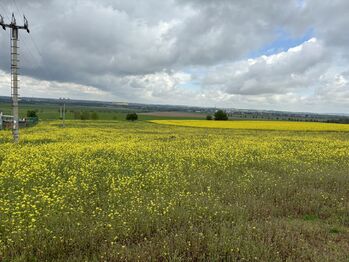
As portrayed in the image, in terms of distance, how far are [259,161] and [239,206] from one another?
8479mm

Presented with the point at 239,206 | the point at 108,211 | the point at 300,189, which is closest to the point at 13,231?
the point at 108,211

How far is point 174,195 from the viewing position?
31.8 ft

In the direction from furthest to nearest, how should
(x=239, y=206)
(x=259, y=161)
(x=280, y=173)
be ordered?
1. (x=259, y=161)
2. (x=280, y=173)
3. (x=239, y=206)

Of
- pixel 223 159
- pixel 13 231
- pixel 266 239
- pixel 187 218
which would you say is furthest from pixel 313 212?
pixel 223 159

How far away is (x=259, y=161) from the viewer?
16.8 m

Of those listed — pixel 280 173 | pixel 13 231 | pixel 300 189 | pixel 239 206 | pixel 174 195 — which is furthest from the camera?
pixel 280 173

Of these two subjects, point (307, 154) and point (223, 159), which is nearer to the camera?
point (223, 159)

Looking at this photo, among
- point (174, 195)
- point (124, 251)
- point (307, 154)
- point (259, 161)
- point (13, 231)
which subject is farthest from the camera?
point (307, 154)

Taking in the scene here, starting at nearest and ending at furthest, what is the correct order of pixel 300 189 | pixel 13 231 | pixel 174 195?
pixel 13 231
pixel 174 195
pixel 300 189

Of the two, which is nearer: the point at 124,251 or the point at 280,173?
the point at 124,251

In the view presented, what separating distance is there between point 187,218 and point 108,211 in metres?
1.99

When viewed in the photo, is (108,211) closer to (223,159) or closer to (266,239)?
(266,239)

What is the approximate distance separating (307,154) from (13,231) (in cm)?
1816

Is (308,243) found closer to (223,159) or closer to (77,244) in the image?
(77,244)
